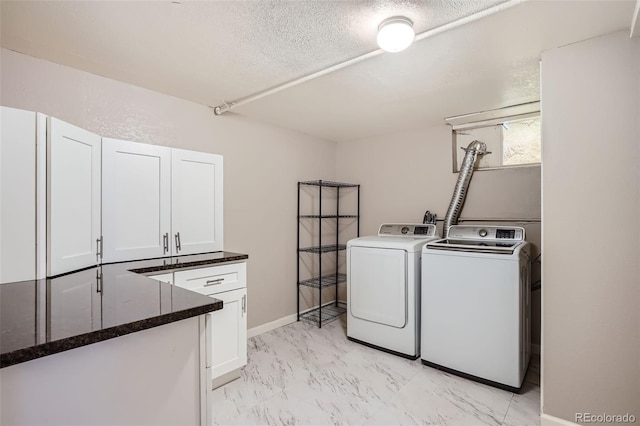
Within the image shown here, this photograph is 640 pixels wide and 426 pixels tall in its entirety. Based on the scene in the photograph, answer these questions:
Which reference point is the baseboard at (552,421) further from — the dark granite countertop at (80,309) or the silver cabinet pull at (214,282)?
the silver cabinet pull at (214,282)

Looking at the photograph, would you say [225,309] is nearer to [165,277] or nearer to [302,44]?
[165,277]

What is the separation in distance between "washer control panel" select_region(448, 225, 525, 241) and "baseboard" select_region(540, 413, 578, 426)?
130 centimetres

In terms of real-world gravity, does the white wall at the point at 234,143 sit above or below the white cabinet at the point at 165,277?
above

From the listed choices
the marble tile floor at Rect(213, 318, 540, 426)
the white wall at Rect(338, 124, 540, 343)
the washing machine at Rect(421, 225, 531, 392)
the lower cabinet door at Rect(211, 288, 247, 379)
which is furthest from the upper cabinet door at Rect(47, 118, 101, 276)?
the white wall at Rect(338, 124, 540, 343)

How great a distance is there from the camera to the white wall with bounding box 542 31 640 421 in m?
1.69

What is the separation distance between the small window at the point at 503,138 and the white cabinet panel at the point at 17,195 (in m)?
3.26

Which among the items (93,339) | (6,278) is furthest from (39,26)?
(93,339)

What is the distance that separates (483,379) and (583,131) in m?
1.80

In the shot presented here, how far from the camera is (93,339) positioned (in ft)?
3.06

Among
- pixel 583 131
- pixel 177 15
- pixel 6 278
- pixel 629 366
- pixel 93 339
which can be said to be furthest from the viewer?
pixel 583 131

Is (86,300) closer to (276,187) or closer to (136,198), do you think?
(136,198)

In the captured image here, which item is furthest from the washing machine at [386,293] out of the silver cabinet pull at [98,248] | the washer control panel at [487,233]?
the silver cabinet pull at [98,248]

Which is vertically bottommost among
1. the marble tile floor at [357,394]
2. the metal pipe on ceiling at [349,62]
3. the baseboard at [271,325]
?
the marble tile floor at [357,394]

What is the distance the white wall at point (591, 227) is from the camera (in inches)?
66.6
